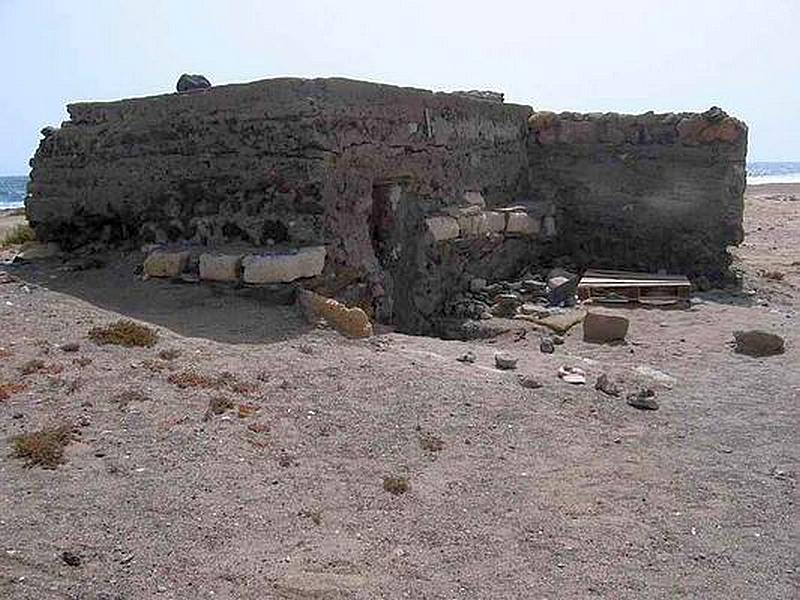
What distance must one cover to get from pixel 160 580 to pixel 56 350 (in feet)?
10.1

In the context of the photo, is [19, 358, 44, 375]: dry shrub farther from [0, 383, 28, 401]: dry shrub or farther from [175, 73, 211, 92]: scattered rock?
[175, 73, 211, 92]: scattered rock

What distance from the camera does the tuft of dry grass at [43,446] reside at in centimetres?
437

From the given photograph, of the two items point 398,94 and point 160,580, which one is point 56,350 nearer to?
Answer: point 160,580

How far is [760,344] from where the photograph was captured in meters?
7.71

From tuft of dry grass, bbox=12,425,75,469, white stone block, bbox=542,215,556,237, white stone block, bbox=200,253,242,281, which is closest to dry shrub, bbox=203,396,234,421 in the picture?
tuft of dry grass, bbox=12,425,75,469

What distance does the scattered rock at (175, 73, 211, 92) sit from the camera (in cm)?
918

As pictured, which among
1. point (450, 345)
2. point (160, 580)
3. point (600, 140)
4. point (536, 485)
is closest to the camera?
point (160, 580)

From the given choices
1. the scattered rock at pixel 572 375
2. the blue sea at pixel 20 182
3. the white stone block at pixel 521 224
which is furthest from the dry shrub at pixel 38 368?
the blue sea at pixel 20 182

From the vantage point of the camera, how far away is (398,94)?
29.4ft

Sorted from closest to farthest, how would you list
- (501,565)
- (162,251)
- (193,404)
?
(501,565), (193,404), (162,251)

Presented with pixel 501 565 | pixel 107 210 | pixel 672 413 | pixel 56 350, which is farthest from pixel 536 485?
pixel 107 210

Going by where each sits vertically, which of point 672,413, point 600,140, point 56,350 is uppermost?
point 600,140

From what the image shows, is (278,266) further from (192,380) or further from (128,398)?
(128,398)

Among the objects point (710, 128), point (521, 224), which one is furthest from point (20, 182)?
point (710, 128)
